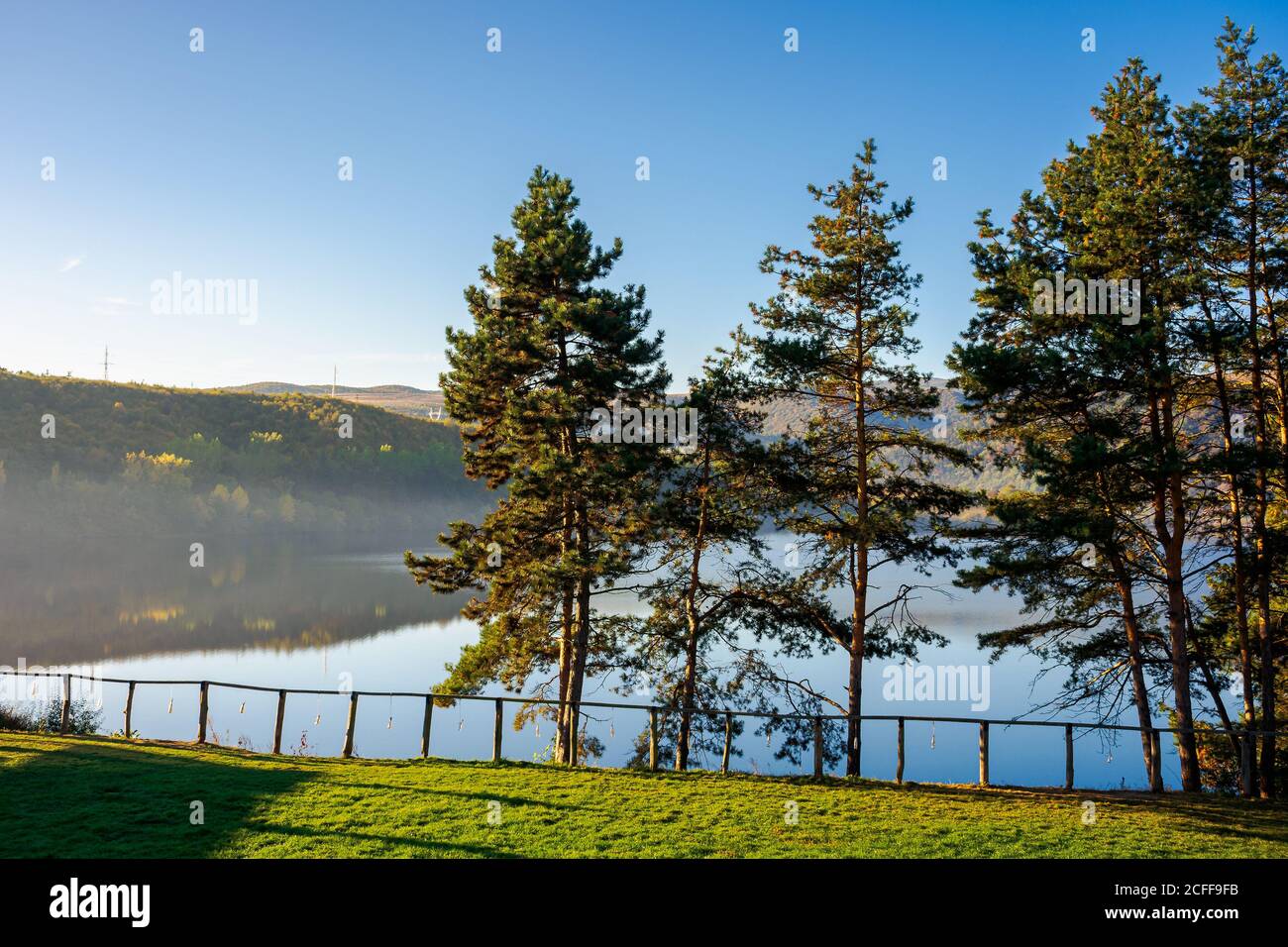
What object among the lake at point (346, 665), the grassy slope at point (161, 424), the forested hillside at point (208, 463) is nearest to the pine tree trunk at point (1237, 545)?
the lake at point (346, 665)

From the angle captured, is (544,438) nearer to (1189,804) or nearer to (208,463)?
(1189,804)

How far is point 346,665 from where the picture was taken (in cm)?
4425

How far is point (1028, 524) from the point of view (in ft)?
55.1

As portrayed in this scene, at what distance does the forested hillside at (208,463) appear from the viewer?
97.6 meters

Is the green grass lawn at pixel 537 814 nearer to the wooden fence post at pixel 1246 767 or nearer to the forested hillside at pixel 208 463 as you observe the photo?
the wooden fence post at pixel 1246 767

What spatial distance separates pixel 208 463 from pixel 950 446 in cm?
11326

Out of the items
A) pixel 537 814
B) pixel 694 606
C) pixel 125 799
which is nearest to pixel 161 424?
pixel 694 606

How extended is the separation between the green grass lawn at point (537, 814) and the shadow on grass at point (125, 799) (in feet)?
0.10

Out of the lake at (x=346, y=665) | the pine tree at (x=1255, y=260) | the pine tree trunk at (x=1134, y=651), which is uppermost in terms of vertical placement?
the pine tree at (x=1255, y=260)
